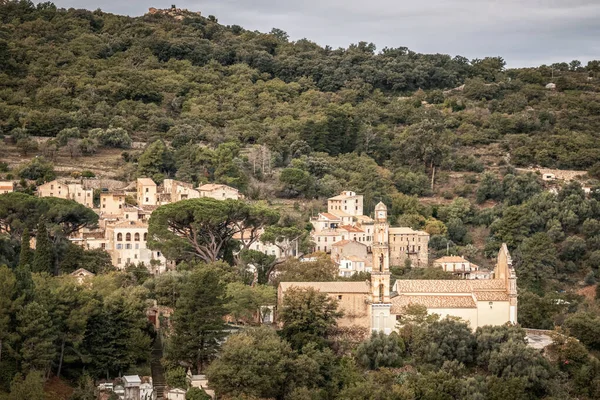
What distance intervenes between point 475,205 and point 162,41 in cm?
3353

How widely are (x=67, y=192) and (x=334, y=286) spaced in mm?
19507

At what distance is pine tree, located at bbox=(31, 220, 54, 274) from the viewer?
4288 cm

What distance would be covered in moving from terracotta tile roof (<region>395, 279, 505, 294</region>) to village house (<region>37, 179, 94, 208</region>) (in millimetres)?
19649

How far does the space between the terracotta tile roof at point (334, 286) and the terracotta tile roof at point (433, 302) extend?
108cm

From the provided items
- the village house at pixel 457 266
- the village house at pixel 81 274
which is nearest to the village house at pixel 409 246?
the village house at pixel 457 266

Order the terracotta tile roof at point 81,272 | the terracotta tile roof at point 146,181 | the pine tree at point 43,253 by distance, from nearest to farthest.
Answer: the pine tree at point 43,253, the terracotta tile roof at point 81,272, the terracotta tile roof at point 146,181

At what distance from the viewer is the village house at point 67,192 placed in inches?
2124

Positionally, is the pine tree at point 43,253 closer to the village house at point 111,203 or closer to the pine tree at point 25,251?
the pine tree at point 25,251

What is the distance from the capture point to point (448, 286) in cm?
3984

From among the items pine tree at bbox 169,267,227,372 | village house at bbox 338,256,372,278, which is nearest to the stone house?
village house at bbox 338,256,372,278

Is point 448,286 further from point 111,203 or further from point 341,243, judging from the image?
point 111,203

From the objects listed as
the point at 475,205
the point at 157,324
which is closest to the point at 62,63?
the point at 475,205

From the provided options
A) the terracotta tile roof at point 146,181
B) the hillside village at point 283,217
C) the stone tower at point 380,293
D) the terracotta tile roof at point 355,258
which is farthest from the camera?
the terracotta tile roof at point 146,181

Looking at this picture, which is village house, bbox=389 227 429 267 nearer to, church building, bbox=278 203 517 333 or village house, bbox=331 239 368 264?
village house, bbox=331 239 368 264
